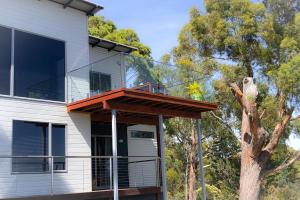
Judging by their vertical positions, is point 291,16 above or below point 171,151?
above

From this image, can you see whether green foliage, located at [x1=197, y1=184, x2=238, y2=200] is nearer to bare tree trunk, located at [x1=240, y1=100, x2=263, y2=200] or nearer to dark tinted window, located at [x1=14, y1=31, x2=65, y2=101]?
bare tree trunk, located at [x1=240, y1=100, x2=263, y2=200]

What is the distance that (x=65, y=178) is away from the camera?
12.8 meters

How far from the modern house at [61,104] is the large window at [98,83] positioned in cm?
4

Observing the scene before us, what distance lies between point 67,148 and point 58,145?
0.33m

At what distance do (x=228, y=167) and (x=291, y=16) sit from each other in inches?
564

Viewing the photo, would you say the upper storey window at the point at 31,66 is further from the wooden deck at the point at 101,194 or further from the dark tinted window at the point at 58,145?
the wooden deck at the point at 101,194

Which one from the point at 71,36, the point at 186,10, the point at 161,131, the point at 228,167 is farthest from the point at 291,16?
the point at 228,167

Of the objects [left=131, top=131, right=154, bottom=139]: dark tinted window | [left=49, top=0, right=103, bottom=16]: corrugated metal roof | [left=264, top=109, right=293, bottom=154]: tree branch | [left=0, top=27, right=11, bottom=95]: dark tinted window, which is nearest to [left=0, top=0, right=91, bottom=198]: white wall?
[left=49, top=0, right=103, bottom=16]: corrugated metal roof

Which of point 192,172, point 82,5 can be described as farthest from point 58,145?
point 192,172

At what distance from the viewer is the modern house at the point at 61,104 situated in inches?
469

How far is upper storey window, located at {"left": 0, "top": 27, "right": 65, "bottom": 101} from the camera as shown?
39.9 feet

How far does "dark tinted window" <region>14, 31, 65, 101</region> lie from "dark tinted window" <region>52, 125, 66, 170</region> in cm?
104

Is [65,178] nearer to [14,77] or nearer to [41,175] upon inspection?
[41,175]

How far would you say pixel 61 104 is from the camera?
1335cm
